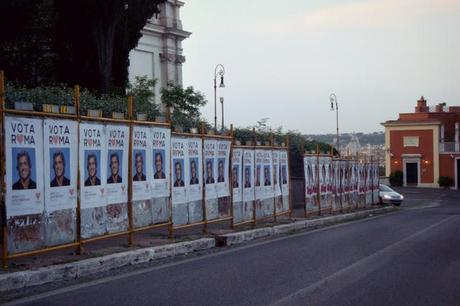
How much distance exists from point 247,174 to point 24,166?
9707 mm

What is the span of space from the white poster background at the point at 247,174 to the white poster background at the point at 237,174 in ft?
0.63

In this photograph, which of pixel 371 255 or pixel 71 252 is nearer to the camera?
pixel 71 252

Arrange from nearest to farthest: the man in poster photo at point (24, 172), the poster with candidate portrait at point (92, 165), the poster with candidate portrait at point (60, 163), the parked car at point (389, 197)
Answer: the man in poster photo at point (24, 172)
the poster with candidate portrait at point (60, 163)
the poster with candidate portrait at point (92, 165)
the parked car at point (389, 197)

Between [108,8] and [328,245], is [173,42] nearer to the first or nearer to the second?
[108,8]

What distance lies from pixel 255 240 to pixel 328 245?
90.4 inches

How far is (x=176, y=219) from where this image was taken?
51.2ft

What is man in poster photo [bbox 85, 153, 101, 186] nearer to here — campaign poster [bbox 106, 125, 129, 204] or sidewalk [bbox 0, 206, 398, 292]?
campaign poster [bbox 106, 125, 129, 204]

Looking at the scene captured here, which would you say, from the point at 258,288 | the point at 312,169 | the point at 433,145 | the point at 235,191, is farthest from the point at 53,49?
the point at 433,145

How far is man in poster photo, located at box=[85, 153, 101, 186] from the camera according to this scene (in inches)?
485

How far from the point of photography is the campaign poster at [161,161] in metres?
14.7

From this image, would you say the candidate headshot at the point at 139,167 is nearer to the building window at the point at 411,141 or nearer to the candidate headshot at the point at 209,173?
the candidate headshot at the point at 209,173

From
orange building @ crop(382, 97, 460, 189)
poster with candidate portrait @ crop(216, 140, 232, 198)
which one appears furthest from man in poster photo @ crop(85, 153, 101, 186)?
orange building @ crop(382, 97, 460, 189)

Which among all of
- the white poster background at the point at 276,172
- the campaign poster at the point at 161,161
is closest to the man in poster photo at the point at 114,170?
the campaign poster at the point at 161,161

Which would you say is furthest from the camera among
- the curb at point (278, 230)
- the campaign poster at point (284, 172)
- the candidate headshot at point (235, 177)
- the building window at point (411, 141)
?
the building window at point (411, 141)
